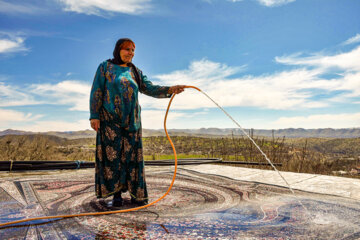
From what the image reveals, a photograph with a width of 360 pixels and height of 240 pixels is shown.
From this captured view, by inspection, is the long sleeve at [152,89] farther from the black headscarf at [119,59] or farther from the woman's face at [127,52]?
the woman's face at [127,52]

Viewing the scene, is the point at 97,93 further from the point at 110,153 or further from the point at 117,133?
the point at 110,153

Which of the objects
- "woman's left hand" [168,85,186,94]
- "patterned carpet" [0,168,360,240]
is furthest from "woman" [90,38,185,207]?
"woman's left hand" [168,85,186,94]

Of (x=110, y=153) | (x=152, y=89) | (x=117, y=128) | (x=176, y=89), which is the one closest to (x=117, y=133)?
(x=117, y=128)

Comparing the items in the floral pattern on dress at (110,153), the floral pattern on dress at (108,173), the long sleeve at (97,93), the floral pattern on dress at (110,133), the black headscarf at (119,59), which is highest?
the black headscarf at (119,59)

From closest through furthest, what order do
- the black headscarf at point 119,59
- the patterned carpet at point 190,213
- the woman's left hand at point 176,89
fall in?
the patterned carpet at point 190,213 < the black headscarf at point 119,59 < the woman's left hand at point 176,89

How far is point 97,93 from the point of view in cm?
279

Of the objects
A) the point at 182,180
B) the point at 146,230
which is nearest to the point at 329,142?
the point at 182,180

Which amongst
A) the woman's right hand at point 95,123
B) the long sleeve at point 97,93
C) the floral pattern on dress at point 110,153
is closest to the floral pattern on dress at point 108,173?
the floral pattern on dress at point 110,153

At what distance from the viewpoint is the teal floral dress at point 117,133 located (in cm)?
278

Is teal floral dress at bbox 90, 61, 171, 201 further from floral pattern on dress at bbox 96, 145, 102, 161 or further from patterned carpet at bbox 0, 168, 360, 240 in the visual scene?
patterned carpet at bbox 0, 168, 360, 240

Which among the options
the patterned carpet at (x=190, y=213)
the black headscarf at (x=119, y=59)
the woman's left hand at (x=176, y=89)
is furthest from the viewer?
the woman's left hand at (x=176, y=89)

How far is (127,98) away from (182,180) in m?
1.95

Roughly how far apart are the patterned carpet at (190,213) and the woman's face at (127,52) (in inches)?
59.7

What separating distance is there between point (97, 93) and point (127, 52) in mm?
531
